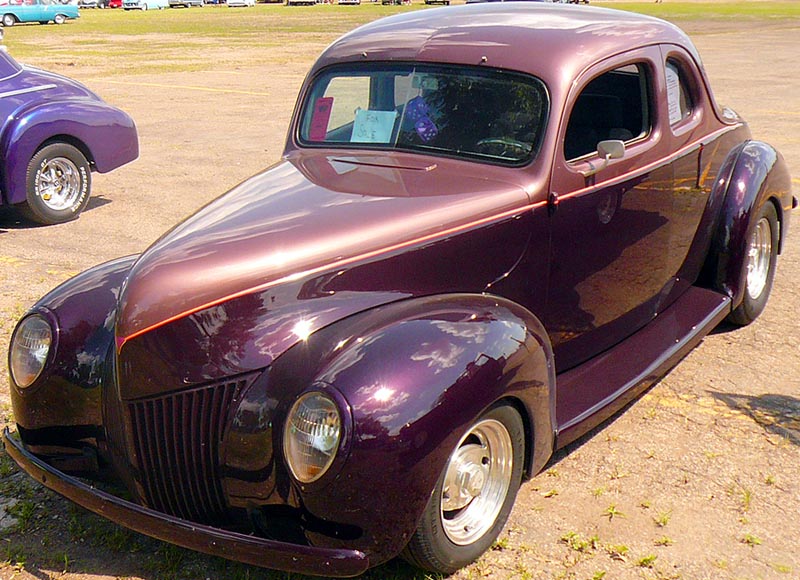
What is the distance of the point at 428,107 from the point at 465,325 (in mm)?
1325

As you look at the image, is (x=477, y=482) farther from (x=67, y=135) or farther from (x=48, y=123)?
(x=67, y=135)

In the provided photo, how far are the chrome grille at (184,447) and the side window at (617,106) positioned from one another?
7.56 ft

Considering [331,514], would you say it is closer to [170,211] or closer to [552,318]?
[552,318]

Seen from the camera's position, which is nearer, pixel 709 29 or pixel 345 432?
pixel 345 432

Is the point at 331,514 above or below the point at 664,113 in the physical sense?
below

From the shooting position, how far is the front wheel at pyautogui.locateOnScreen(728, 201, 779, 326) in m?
5.61

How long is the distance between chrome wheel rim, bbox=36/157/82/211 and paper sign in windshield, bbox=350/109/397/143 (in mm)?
4665

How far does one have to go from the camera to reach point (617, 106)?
476 centimetres

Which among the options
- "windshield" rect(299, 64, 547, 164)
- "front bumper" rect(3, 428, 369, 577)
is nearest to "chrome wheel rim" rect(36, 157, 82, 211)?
"windshield" rect(299, 64, 547, 164)

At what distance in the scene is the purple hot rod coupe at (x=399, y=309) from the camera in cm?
298

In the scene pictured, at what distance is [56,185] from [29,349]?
5066mm

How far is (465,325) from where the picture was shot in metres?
3.30

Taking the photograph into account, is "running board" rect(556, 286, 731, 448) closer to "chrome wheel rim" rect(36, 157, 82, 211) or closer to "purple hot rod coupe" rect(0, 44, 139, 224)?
"purple hot rod coupe" rect(0, 44, 139, 224)

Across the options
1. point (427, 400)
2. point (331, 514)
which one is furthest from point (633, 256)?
point (331, 514)
